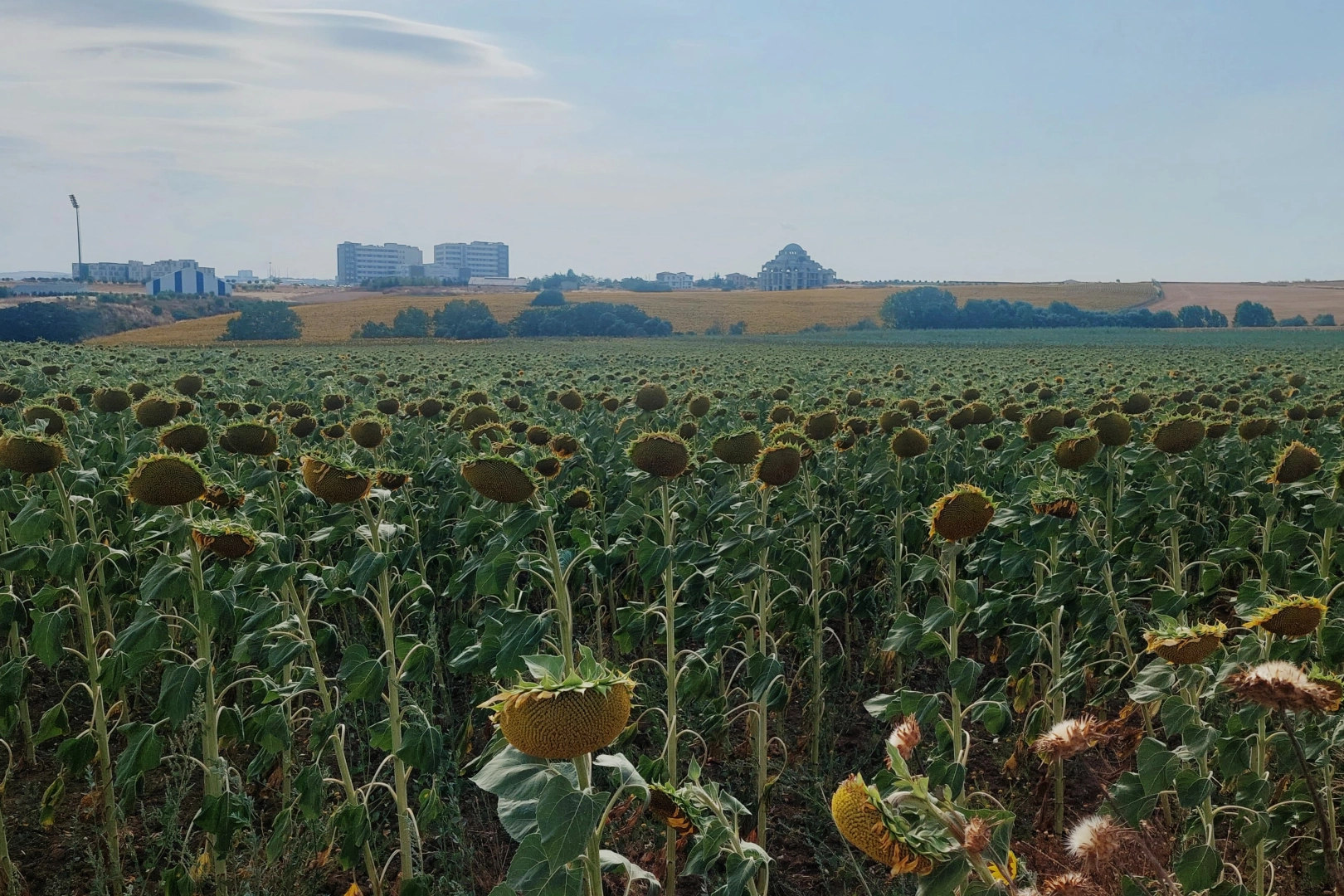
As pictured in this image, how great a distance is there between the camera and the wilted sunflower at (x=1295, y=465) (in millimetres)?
5113

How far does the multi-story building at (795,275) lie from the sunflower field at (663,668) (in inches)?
7104

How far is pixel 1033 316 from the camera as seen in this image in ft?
312

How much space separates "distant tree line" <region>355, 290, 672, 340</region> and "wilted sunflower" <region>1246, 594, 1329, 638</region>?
70563mm

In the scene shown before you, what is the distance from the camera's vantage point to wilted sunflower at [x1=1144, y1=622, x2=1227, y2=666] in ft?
8.98

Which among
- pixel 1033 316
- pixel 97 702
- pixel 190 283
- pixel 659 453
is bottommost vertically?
pixel 97 702

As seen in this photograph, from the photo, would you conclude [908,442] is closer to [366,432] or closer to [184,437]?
Result: [366,432]

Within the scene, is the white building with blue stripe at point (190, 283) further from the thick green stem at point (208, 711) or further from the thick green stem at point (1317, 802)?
the thick green stem at point (1317, 802)

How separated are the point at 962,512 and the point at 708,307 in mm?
96412

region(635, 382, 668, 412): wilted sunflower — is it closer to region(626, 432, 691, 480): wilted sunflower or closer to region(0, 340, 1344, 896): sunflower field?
region(0, 340, 1344, 896): sunflower field

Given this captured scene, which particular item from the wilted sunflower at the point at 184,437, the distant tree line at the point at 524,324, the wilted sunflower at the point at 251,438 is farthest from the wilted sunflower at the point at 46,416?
the distant tree line at the point at 524,324

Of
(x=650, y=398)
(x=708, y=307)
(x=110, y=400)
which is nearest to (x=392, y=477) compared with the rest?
(x=650, y=398)

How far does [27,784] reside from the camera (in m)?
4.84

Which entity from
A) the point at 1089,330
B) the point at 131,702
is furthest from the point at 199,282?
the point at 131,702

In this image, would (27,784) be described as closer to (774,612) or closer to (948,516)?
(774,612)
